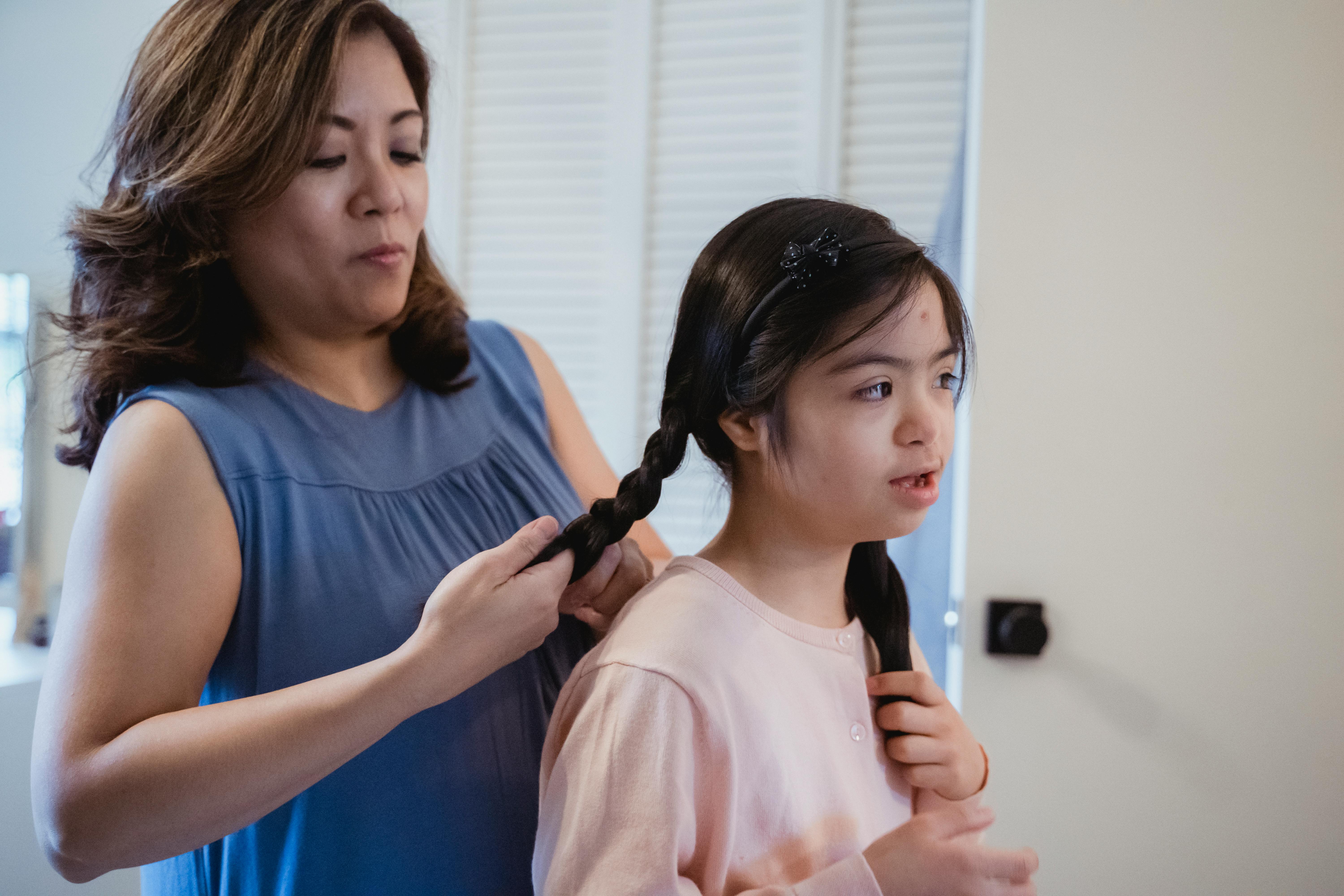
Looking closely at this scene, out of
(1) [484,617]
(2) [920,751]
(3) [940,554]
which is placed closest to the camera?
(1) [484,617]

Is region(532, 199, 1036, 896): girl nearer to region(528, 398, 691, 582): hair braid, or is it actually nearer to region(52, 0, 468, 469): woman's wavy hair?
region(528, 398, 691, 582): hair braid

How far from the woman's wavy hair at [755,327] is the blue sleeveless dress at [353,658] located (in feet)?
0.56

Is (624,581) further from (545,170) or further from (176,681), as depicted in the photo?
(545,170)

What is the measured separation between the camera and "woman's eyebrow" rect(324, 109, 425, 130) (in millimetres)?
803

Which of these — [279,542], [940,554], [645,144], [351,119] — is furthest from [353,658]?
[645,144]

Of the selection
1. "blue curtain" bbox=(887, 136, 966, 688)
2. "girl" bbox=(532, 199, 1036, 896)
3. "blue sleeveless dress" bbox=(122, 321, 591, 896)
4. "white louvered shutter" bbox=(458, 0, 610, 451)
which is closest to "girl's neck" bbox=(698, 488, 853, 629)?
"girl" bbox=(532, 199, 1036, 896)

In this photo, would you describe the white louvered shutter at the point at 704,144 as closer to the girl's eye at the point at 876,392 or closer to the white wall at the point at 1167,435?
the white wall at the point at 1167,435

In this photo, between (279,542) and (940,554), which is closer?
(279,542)

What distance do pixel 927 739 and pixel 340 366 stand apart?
2.22 ft

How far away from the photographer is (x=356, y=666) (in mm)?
753

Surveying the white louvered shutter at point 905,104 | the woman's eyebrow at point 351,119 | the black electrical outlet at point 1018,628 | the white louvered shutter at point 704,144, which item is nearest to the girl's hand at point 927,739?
the black electrical outlet at point 1018,628

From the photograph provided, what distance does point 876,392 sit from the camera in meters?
0.72

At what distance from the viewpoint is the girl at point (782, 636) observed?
26.4 inches

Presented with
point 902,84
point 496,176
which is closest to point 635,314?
point 496,176
